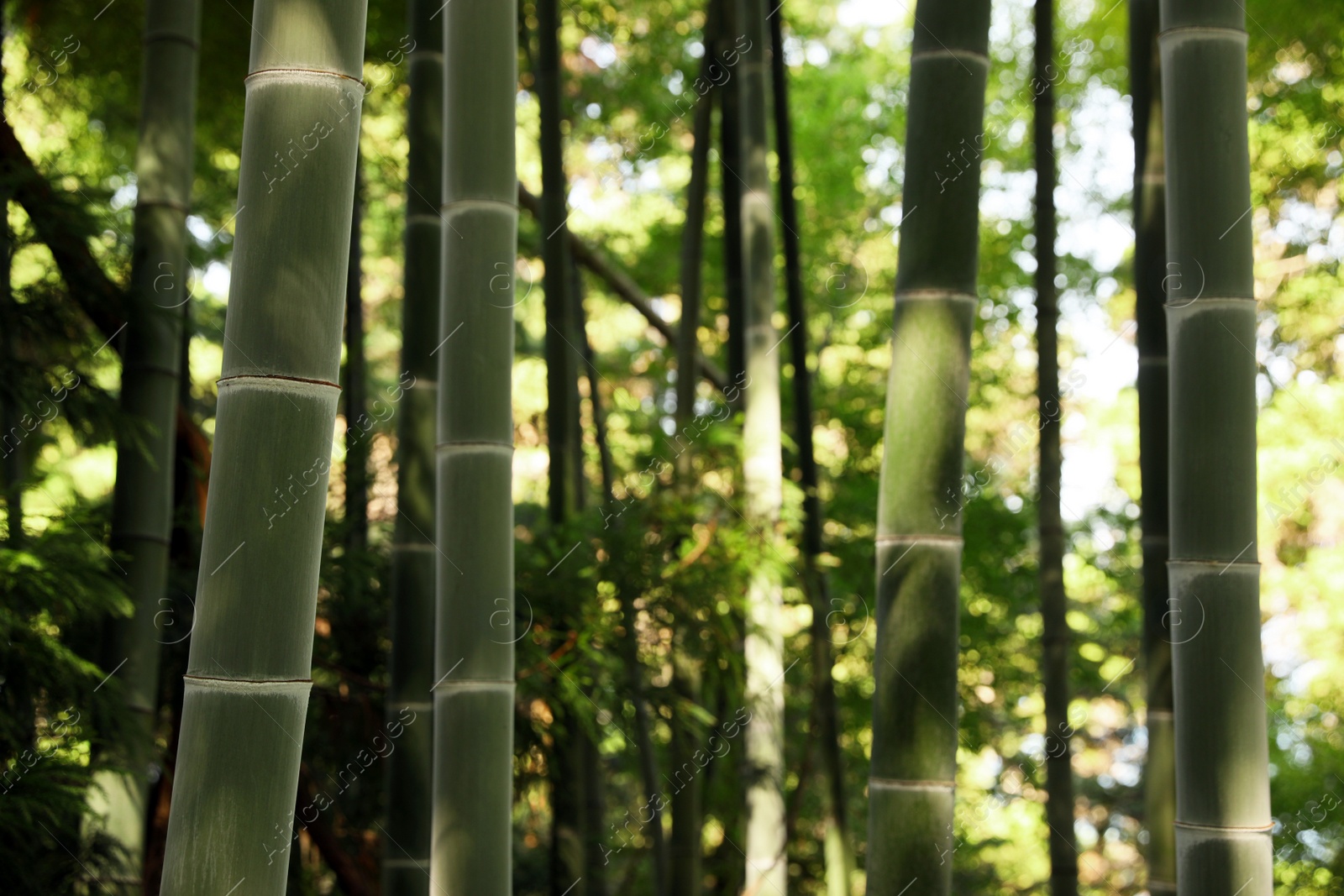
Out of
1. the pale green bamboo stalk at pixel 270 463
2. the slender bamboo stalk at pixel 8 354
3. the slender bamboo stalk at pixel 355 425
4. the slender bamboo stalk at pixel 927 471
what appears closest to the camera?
the pale green bamboo stalk at pixel 270 463

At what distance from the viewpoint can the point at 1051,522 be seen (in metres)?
4.75

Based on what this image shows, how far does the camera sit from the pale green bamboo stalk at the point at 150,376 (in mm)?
2695

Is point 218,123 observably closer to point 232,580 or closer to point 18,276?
point 18,276

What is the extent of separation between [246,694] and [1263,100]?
6163 millimetres

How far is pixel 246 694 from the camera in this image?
4.63 feet

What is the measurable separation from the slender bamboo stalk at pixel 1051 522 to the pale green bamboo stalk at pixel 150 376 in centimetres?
300

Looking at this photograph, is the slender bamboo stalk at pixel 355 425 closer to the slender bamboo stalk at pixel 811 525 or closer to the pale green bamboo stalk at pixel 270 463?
the slender bamboo stalk at pixel 811 525

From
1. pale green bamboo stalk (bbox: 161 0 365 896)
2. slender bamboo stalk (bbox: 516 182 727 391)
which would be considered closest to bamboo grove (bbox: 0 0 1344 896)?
pale green bamboo stalk (bbox: 161 0 365 896)

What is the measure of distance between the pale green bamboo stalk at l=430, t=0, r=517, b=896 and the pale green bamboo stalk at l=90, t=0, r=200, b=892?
88cm

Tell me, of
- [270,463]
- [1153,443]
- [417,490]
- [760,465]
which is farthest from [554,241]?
[270,463]

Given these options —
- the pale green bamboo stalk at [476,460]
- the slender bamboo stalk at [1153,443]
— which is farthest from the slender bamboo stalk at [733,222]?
the pale green bamboo stalk at [476,460]

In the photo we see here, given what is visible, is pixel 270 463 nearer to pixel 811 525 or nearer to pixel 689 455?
pixel 689 455

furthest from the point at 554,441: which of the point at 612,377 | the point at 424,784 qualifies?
the point at 612,377

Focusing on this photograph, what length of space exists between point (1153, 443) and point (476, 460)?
198cm
